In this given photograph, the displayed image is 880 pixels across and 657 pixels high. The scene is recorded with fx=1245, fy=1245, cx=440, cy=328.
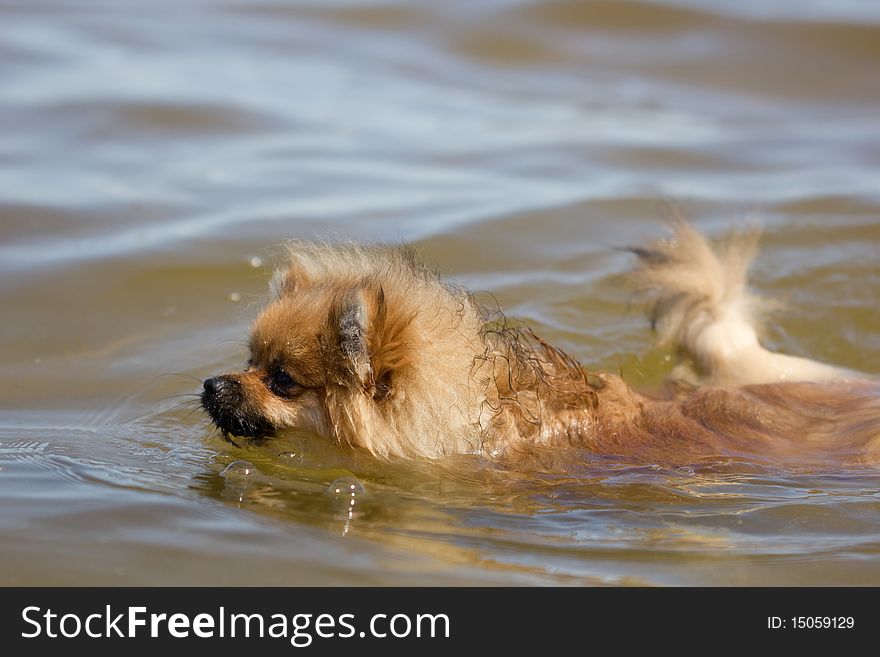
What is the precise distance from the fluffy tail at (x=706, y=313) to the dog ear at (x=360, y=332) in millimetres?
2334

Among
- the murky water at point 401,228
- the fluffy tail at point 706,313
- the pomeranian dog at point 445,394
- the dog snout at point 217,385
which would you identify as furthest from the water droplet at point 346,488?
the fluffy tail at point 706,313

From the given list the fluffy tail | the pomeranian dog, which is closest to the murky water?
the pomeranian dog

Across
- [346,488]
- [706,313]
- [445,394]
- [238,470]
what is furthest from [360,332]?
[706,313]

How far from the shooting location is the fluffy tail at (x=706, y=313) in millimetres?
7355

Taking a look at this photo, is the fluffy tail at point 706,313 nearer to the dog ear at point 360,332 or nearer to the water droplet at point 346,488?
the dog ear at point 360,332

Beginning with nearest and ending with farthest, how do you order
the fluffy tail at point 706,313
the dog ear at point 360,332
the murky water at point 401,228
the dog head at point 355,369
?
the murky water at point 401,228, the dog ear at point 360,332, the dog head at point 355,369, the fluffy tail at point 706,313

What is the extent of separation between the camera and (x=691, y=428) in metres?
6.20

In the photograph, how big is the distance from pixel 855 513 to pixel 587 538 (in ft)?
4.13

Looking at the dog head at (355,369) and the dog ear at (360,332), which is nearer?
the dog ear at (360,332)

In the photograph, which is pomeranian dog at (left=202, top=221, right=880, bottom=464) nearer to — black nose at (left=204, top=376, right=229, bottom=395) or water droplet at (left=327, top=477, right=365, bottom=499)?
black nose at (left=204, top=376, right=229, bottom=395)

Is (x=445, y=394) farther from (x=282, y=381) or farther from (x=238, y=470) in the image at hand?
(x=238, y=470)

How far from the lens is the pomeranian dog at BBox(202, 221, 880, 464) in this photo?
5.82 metres

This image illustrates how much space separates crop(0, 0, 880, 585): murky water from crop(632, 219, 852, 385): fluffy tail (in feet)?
2.54

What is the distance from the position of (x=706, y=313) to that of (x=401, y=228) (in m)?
3.28
